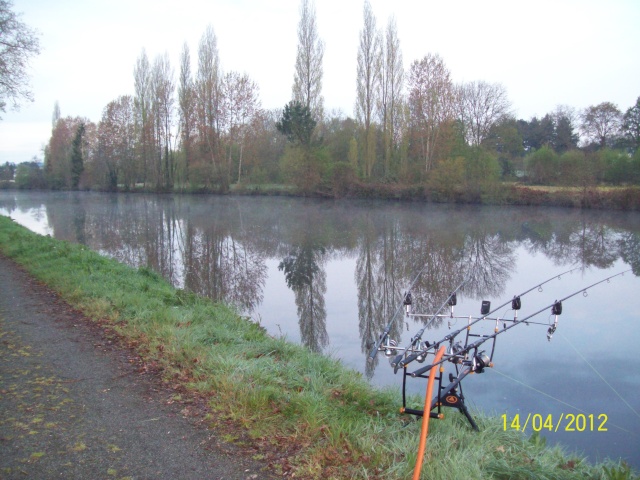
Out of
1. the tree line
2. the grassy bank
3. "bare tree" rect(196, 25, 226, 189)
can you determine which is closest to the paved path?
the grassy bank

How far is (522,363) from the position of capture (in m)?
7.19

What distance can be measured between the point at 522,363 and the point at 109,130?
2395 inches

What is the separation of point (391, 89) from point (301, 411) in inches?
1660

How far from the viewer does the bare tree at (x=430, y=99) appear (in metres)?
40.5

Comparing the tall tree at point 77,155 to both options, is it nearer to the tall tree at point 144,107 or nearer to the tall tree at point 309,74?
the tall tree at point 144,107

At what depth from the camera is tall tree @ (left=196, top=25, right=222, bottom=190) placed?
49.8 metres

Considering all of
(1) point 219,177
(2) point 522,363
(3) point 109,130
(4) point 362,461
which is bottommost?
(2) point 522,363

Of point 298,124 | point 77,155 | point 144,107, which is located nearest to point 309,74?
point 298,124

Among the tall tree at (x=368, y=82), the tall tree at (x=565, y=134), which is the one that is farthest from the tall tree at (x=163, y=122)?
the tall tree at (x=565, y=134)

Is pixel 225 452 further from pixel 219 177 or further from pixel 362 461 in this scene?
pixel 219 177

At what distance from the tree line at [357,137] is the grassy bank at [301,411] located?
114 feet

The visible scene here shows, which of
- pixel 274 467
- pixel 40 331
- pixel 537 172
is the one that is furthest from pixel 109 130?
pixel 274 467

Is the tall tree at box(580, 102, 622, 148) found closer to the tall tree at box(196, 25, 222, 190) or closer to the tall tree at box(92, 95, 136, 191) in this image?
the tall tree at box(196, 25, 222, 190)

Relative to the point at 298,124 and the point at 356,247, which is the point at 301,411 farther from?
the point at 298,124
